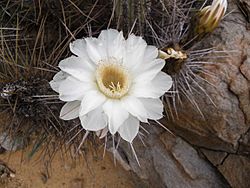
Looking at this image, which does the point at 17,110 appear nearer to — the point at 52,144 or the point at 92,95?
the point at 52,144

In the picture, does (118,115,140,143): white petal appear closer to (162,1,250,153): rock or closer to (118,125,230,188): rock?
(162,1,250,153): rock

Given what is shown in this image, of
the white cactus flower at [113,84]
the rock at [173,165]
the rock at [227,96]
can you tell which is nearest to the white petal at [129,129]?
the white cactus flower at [113,84]

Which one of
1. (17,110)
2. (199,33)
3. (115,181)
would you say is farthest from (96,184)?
(199,33)

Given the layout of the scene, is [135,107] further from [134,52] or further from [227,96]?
[227,96]

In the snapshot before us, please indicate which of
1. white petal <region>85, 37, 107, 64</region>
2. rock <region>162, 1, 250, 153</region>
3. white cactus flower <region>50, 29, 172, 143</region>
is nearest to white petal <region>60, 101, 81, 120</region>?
white cactus flower <region>50, 29, 172, 143</region>

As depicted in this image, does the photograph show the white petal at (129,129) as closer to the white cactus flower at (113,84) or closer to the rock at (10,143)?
the white cactus flower at (113,84)

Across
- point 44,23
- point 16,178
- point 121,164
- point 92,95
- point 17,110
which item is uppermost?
point 92,95

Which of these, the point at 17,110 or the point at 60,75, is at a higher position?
the point at 60,75
